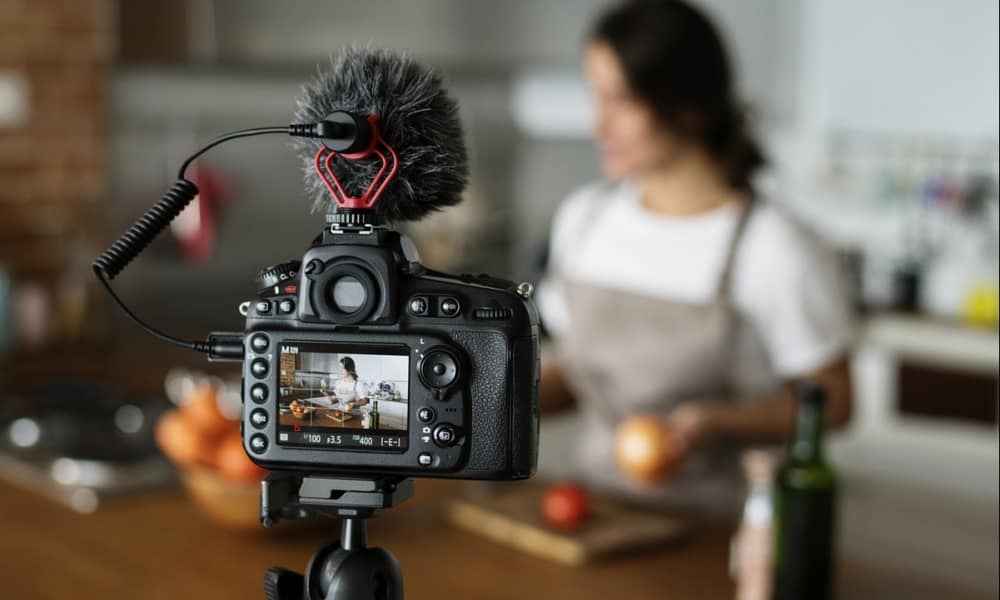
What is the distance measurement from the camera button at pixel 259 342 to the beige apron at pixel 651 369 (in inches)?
53.1

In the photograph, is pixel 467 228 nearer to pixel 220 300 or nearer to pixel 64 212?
pixel 220 300

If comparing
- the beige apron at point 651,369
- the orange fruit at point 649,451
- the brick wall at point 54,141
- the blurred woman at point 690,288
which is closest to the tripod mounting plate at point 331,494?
the orange fruit at point 649,451


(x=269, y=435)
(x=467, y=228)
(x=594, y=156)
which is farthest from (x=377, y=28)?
(x=269, y=435)

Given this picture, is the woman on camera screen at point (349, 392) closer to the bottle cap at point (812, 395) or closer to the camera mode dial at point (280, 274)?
the camera mode dial at point (280, 274)

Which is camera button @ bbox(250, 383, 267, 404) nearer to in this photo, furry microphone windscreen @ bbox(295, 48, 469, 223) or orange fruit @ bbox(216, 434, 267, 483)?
furry microphone windscreen @ bbox(295, 48, 469, 223)

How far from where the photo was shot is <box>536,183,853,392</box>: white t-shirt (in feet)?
5.93

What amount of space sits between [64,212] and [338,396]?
259cm

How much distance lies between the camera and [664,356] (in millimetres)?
1910

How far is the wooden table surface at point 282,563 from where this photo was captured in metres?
1.20

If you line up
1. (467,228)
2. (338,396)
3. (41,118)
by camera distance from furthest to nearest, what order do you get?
1. (467,228)
2. (41,118)
3. (338,396)

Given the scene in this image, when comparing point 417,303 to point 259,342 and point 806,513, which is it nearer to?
point 259,342

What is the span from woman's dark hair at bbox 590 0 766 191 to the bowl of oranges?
2.78 ft

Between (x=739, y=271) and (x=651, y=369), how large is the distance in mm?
214

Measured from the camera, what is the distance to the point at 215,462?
136 cm
